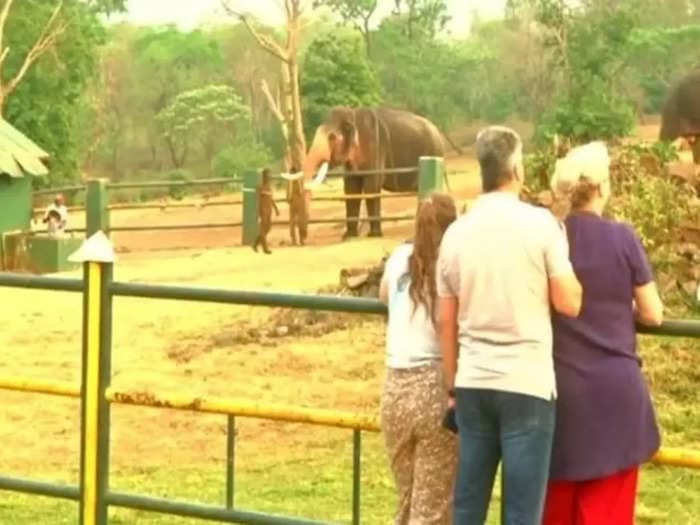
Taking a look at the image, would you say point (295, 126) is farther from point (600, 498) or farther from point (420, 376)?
point (600, 498)

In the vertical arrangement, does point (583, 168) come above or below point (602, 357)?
above

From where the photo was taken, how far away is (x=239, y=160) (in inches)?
1761

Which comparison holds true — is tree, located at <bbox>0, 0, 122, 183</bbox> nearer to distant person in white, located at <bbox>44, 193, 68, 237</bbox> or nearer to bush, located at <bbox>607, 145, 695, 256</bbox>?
distant person in white, located at <bbox>44, 193, 68, 237</bbox>

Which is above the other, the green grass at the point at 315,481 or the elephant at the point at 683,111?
the elephant at the point at 683,111

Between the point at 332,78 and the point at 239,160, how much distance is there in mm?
8083

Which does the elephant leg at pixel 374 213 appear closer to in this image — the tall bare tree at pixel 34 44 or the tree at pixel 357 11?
the tall bare tree at pixel 34 44

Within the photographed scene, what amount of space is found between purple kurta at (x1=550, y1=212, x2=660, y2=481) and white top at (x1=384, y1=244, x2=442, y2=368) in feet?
1.28

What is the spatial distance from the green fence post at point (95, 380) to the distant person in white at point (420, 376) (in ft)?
3.07

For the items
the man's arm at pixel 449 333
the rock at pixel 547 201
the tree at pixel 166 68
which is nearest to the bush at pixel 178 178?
the tree at pixel 166 68

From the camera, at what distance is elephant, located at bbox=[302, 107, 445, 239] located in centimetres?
2406

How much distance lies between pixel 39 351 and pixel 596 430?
10.1 meters

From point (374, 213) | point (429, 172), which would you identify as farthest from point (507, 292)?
point (374, 213)

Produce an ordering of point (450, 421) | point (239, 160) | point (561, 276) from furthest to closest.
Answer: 1. point (239, 160)
2. point (450, 421)
3. point (561, 276)

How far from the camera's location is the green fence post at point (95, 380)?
192 inches
